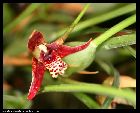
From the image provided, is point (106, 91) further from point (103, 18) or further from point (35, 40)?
point (103, 18)

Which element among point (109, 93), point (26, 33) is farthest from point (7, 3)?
point (109, 93)

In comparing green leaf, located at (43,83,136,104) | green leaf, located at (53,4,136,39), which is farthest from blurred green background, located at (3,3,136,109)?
green leaf, located at (43,83,136,104)

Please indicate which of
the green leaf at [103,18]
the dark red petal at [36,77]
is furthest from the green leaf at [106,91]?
the green leaf at [103,18]

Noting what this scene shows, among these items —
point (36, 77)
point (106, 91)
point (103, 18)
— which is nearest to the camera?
point (106, 91)

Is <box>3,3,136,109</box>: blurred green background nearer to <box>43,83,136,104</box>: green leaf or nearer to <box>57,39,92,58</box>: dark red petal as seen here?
<box>57,39,92,58</box>: dark red petal

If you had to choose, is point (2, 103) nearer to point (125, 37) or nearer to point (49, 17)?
point (125, 37)

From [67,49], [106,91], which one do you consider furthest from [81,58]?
[106,91]
